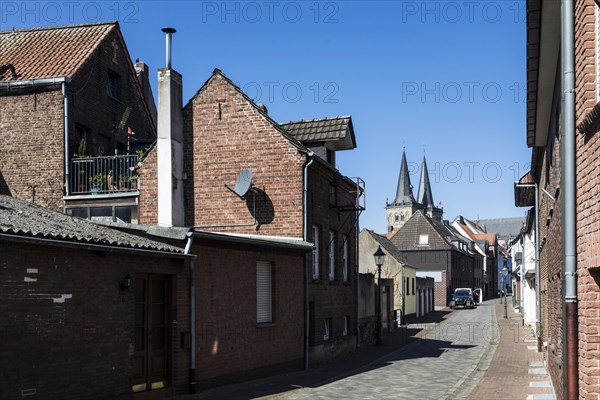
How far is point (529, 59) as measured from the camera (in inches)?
436

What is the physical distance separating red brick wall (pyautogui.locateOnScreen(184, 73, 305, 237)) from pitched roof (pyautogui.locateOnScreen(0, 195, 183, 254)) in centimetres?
681

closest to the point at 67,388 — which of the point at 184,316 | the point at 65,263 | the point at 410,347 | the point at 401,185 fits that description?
the point at 65,263

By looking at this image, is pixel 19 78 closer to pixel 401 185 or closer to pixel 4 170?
pixel 4 170

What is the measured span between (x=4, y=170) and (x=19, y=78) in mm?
3199

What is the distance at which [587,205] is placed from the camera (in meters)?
6.98

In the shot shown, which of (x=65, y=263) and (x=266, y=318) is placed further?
(x=266, y=318)

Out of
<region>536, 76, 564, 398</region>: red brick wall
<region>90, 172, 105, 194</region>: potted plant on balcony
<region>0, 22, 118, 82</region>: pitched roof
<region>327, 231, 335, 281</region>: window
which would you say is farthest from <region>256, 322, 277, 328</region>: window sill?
<region>0, 22, 118, 82</region>: pitched roof

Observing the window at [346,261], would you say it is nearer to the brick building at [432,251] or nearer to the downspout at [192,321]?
the downspout at [192,321]

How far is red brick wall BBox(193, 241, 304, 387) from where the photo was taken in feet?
50.6

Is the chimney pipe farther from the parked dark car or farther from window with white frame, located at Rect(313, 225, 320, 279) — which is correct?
the parked dark car

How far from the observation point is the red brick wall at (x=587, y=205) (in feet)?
21.9

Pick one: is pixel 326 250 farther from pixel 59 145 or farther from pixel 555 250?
pixel 555 250

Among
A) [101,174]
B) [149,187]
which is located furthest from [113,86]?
[149,187]

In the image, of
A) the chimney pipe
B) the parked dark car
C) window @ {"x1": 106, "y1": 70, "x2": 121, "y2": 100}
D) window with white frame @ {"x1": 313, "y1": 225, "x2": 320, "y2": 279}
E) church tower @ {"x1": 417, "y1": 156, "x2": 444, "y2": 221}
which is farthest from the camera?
church tower @ {"x1": 417, "y1": 156, "x2": 444, "y2": 221}
